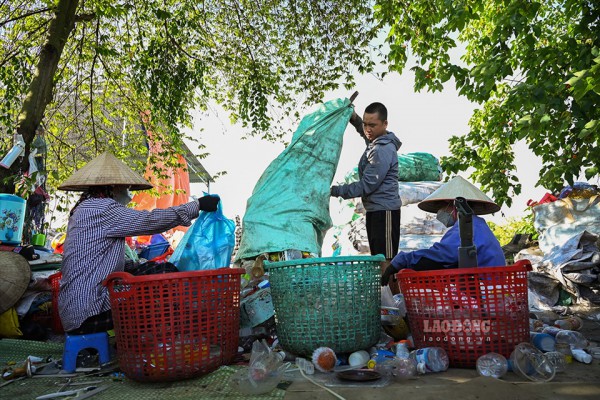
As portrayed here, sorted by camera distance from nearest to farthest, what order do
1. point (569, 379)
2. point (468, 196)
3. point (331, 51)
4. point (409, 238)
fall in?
point (569, 379) → point (468, 196) → point (409, 238) → point (331, 51)

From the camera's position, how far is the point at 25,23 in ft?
21.4

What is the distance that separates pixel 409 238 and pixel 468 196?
3194 mm

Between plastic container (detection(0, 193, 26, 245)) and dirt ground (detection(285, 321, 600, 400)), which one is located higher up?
plastic container (detection(0, 193, 26, 245))

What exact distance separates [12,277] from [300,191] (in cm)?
213

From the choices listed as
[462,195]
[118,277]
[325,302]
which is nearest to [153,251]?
[118,277]

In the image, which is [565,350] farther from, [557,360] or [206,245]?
[206,245]

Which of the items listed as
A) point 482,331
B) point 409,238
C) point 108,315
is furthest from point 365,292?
point 409,238

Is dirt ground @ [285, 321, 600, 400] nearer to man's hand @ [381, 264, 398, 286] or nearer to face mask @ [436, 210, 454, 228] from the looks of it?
man's hand @ [381, 264, 398, 286]

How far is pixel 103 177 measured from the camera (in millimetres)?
2752

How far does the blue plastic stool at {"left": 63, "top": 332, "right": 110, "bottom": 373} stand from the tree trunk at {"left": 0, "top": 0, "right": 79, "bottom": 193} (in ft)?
6.34

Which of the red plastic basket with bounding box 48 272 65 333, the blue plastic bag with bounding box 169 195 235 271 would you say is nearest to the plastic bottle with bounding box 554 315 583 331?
the blue plastic bag with bounding box 169 195 235 271

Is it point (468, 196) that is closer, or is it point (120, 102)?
point (468, 196)

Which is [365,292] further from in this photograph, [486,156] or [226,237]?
[486,156]

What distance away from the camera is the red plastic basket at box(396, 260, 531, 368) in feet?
7.19
